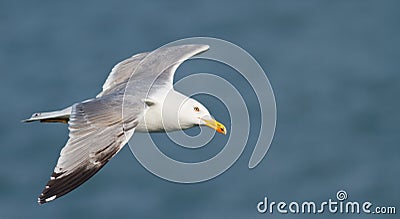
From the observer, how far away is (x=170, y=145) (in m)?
18.5

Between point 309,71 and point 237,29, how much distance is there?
217cm

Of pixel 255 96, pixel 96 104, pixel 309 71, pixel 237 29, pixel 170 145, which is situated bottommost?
pixel 96 104

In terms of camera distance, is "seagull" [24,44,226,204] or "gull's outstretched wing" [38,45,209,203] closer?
"gull's outstretched wing" [38,45,209,203]

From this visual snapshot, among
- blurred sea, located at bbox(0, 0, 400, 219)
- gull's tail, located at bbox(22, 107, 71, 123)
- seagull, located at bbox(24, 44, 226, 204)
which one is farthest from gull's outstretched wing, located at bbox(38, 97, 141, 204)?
blurred sea, located at bbox(0, 0, 400, 219)

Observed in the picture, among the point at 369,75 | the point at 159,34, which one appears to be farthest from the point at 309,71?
the point at 159,34

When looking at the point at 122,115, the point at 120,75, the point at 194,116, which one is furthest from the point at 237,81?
the point at 122,115

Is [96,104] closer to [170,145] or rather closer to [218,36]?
[170,145]

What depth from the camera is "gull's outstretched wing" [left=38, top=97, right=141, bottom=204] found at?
34.6ft

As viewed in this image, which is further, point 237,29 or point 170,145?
point 237,29

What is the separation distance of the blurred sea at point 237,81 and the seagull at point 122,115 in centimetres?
472

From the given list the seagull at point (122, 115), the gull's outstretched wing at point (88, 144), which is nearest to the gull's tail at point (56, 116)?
the seagull at point (122, 115)

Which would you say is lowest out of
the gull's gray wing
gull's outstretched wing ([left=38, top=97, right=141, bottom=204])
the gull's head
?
gull's outstretched wing ([left=38, top=97, right=141, bottom=204])

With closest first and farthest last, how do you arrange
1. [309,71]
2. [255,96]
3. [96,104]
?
[96,104] → [255,96] → [309,71]

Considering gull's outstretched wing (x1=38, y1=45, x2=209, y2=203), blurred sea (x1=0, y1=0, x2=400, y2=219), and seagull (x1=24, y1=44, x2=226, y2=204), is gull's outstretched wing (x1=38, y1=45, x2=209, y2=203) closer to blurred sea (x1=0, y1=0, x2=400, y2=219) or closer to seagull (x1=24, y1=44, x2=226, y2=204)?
seagull (x1=24, y1=44, x2=226, y2=204)
